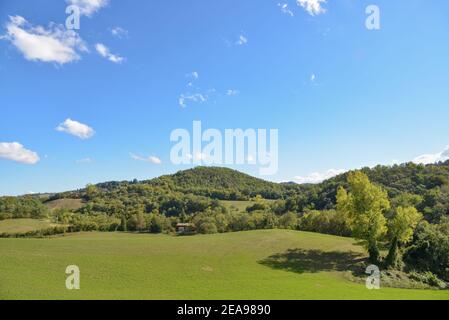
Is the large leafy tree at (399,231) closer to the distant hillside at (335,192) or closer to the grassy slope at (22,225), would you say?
the distant hillside at (335,192)

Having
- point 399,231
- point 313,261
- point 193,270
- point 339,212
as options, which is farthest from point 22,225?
point 399,231

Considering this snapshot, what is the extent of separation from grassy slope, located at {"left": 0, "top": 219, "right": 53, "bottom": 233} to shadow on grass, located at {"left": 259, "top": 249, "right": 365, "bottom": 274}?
256ft

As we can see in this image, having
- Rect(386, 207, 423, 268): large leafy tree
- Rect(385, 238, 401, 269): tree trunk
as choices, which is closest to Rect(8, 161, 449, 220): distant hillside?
Rect(386, 207, 423, 268): large leafy tree

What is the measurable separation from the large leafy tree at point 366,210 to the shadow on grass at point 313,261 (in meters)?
3.50

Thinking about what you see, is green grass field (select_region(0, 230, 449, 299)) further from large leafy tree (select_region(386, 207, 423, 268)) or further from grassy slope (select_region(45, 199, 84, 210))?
grassy slope (select_region(45, 199, 84, 210))

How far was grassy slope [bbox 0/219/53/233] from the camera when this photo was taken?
90.8 meters

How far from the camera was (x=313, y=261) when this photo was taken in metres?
46.8

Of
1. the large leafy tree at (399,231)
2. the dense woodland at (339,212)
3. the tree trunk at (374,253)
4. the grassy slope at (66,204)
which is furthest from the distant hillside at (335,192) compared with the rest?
the tree trunk at (374,253)

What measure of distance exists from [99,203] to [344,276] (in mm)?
128366

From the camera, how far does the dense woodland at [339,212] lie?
149 ft

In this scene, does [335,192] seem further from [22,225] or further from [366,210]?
[22,225]

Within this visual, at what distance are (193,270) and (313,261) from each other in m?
18.6
